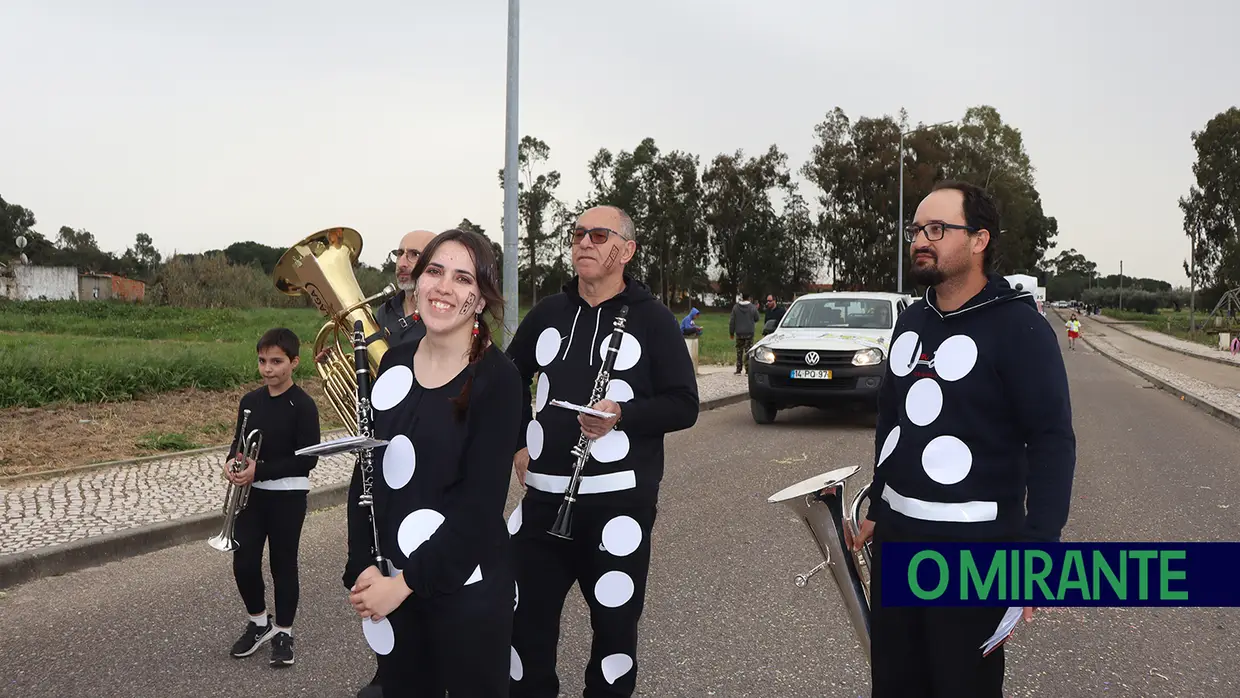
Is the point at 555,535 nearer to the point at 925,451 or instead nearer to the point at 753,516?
the point at 925,451

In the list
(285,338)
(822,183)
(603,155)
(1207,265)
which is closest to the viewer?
(285,338)

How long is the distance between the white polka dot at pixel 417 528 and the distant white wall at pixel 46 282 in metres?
47.5

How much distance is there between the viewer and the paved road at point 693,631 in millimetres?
3766

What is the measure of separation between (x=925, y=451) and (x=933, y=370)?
20cm

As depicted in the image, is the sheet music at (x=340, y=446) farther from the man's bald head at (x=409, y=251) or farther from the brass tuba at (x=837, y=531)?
the man's bald head at (x=409, y=251)

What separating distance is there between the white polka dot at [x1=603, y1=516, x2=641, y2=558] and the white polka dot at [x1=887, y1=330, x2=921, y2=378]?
3.05 ft

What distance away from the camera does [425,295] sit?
221 centimetres

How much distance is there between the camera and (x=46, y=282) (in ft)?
159

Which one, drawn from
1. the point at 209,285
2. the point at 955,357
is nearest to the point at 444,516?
the point at 955,357

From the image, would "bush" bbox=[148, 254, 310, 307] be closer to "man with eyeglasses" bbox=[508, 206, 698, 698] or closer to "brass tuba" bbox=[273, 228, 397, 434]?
"brass tuba" bbox=[273, 228, 397, 434]

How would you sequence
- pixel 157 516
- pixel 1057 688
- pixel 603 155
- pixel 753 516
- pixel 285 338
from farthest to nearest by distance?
pixel 603 155, pixel 753 516, pixel 157 516, pixel 285 338, pixel 1057 688

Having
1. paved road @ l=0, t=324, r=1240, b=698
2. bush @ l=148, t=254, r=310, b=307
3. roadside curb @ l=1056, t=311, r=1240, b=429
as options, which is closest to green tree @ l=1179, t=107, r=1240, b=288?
roadside curb @ l=1056, t=311, r=1240, b=429

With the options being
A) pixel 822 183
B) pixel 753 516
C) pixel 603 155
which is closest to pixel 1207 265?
pixel 822 183

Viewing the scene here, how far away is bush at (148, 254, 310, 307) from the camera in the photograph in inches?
1315
